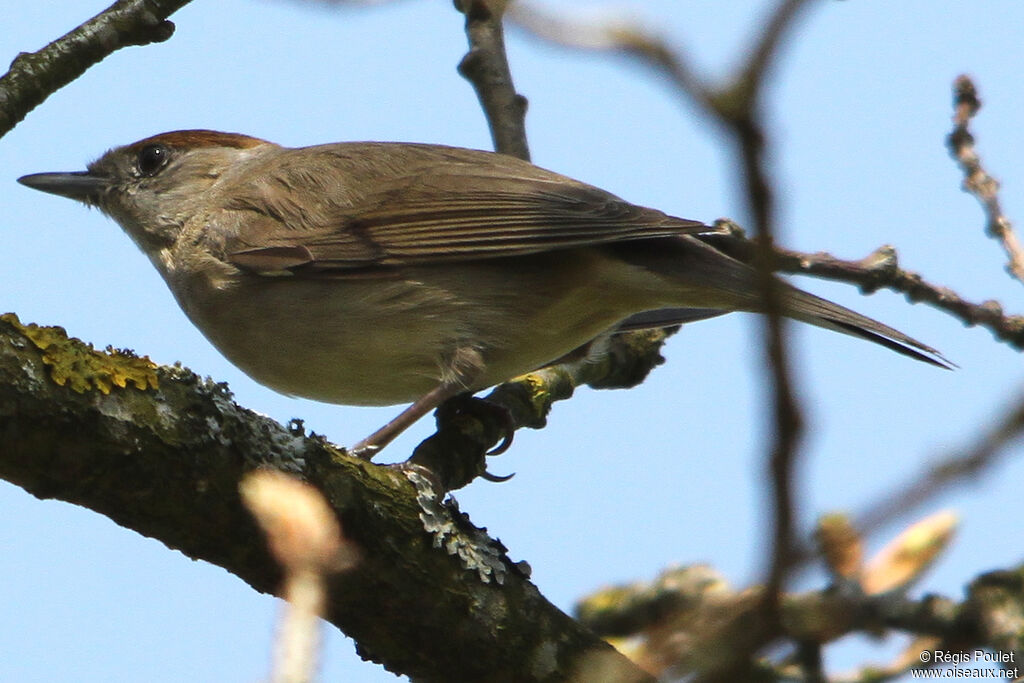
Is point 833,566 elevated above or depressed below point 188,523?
below

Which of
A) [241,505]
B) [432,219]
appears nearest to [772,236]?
[241,505]

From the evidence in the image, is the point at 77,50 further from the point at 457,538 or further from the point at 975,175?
the point at 975,175

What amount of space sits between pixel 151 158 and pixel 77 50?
7.79 feet

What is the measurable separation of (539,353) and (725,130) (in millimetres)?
3910

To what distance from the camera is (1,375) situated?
2.84 meters

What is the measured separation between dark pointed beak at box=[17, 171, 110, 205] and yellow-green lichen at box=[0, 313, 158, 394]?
3.21 meters

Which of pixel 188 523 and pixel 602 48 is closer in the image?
pixel 602 48

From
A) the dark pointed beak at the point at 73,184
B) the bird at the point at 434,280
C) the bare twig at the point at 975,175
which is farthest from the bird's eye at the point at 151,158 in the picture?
the bare twig at the point at 975,175

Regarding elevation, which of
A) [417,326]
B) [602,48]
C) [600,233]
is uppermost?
[600,233]

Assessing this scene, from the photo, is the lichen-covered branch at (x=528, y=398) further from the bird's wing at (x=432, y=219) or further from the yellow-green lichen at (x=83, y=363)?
the yellow-green lichen at (x=83, y=363)

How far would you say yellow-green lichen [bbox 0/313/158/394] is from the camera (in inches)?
115

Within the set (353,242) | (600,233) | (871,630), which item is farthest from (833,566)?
(353,242)

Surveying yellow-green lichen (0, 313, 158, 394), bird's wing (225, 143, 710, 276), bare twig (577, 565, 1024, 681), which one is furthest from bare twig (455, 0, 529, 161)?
bare twig (577, 565, 1024, 681)

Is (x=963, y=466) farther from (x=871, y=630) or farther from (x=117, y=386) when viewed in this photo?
(x=117, y=386)
